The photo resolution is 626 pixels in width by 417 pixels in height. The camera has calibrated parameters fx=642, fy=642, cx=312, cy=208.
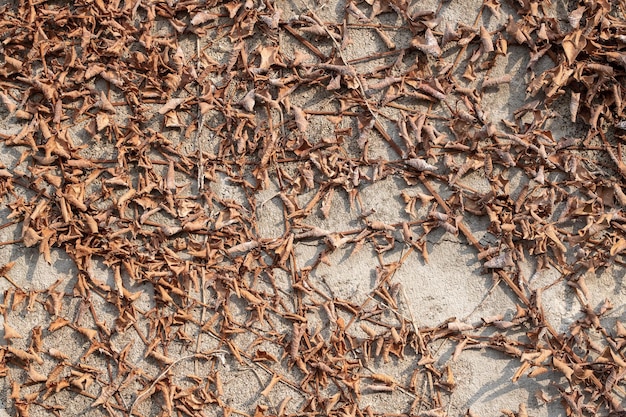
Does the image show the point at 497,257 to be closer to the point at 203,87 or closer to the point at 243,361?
the point at 243,361

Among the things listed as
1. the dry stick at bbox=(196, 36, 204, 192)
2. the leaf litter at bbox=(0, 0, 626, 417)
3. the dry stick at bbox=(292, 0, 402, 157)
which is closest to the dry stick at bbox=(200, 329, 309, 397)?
the leaf litter at bbox=(0, 0, 626, 417)

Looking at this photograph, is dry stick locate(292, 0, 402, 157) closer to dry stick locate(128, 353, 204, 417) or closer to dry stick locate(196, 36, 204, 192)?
dry stick locate(196, 36, 204, 192)

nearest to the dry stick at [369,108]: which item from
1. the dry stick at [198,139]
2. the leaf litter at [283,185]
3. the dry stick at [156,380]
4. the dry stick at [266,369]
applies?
the leaf litter at [283,185]

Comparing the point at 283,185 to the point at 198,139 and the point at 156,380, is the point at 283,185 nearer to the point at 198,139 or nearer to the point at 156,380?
the point at 198,139

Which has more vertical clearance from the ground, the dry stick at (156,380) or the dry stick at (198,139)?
the dry stick at (198,139)

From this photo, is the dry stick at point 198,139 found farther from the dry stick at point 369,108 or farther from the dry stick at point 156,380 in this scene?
the dry stick at point 156,380

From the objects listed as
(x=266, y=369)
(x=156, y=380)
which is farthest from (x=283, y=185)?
(x=156, y=380)

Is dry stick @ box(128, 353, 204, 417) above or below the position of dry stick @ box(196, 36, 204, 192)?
below

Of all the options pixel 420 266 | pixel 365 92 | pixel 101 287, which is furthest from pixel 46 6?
pixel 420 266
